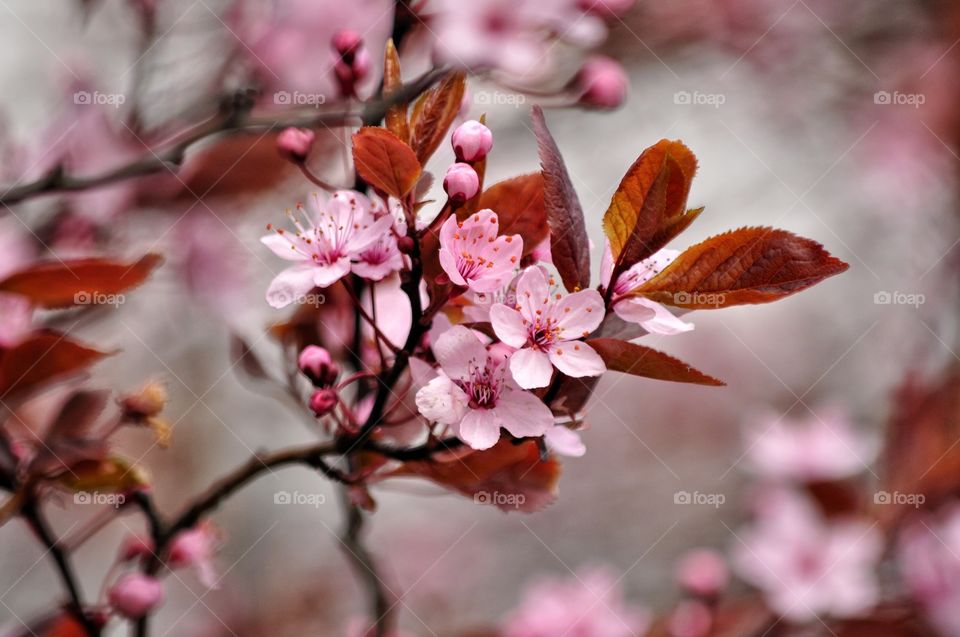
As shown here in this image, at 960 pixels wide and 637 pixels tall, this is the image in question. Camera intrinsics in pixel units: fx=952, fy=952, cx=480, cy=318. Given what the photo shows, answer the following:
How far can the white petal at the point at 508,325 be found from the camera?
65cm

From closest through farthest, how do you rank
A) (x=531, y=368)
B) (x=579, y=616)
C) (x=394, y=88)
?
(x=531, y=368) → (x=394, y=88) → (x=579, y=616)

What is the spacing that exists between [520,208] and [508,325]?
115mm

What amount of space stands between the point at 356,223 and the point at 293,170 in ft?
2.06

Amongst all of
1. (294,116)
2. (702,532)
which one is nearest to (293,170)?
(294,116)

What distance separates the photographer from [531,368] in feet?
2.09

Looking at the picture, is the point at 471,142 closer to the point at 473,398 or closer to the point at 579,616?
the point at 473,398

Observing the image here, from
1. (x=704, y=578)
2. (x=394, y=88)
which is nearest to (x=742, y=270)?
(x=394, y=88)

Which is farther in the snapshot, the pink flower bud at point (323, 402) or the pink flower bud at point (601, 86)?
the pink flower bud at point (601, 86)

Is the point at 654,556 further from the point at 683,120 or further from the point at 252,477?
the point at 252,477

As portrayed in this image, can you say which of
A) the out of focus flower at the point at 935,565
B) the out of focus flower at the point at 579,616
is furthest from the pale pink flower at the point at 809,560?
the out of focus flower at the point at 579,616

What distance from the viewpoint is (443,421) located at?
0.65 metres

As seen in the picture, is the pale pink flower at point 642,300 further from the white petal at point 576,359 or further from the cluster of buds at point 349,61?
the cluster of buds at point 349,61

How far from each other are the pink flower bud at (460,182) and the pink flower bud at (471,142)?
0.03m

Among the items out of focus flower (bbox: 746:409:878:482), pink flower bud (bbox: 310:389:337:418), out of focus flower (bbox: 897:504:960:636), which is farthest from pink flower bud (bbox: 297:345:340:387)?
out of focus flower (bbox: 746:409:878:482)
